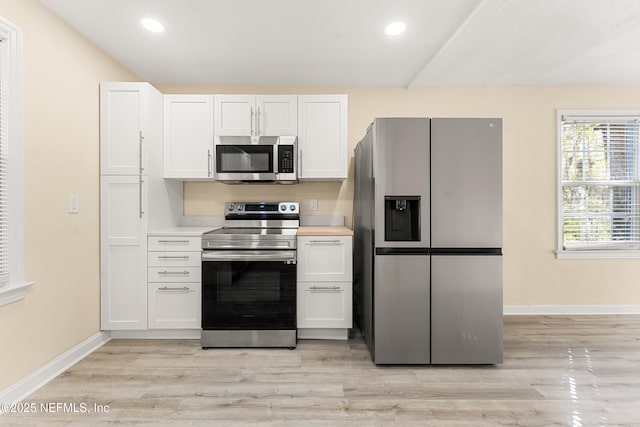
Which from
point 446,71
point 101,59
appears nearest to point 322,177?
point 446,71

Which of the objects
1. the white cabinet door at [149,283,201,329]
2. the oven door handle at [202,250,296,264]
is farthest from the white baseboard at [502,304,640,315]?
the white cabinet door at [149,283,201,329]

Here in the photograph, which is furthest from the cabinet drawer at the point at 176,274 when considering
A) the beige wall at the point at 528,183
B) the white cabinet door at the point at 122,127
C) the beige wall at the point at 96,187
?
the beige wall at the point at 528,183

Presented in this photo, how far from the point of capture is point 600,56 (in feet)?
9.59

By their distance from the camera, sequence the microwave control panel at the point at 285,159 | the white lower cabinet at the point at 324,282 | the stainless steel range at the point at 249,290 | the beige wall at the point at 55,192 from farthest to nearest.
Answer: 1. the microwave control panel at the point at 285,159
2. the white lower cabinet at the point at 324,282
3. the stainless steel range at the point at 249,290
4. the beige wall at the point at 55,192

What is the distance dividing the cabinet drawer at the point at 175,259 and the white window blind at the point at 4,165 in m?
0.99

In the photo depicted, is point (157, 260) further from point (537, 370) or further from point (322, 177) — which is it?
point (537, 370)

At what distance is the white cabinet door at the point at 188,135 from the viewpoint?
10.2 feet

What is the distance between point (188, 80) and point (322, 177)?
1.73m

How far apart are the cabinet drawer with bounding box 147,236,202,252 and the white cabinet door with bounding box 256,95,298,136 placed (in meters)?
1.17

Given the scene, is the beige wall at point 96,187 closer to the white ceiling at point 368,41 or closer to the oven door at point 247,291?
the white ceiling at point 368,41

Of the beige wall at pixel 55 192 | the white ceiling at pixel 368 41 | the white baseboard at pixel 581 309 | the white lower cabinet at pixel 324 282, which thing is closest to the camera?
the beige wall at pixel 55 192

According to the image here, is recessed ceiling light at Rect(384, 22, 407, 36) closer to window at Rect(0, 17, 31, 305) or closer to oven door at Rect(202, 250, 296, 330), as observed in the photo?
oven door at Rect(202, 250, 296, 330)
